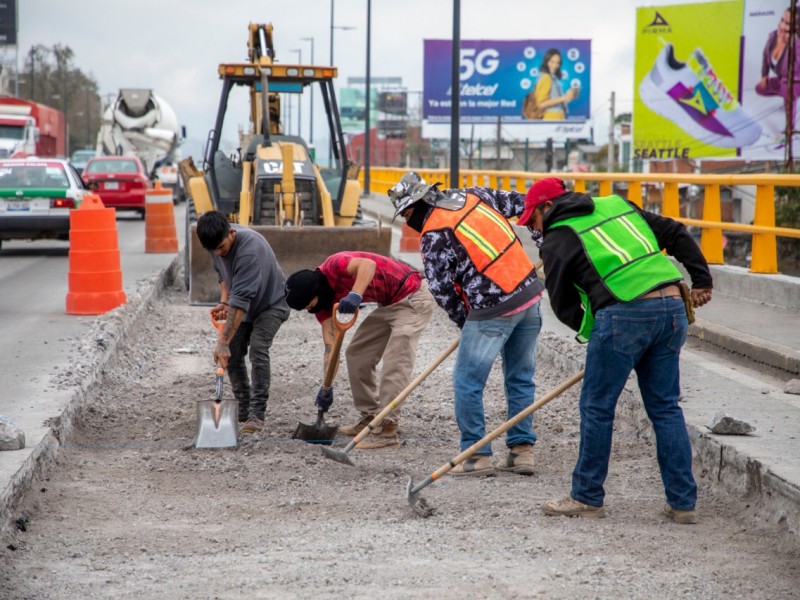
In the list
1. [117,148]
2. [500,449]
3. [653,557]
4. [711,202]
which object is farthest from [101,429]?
[117,148]

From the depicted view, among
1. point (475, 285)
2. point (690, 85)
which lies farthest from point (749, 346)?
point (690, 85)

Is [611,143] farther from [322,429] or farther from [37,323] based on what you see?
[322,429]

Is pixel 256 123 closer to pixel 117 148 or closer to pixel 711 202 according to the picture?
pixel 711 202

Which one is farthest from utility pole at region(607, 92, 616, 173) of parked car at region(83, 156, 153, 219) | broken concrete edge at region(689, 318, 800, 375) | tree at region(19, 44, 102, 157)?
tree at region(19, 44, 102, 157)

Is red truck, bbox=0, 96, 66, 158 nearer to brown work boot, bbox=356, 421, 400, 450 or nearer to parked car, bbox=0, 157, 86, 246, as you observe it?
parked car, bbox=0, 157, 86, 246

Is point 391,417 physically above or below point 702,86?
below

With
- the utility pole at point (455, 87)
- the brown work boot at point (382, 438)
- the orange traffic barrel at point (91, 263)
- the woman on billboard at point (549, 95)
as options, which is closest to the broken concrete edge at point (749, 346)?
the brown work boot at point (382, 438)

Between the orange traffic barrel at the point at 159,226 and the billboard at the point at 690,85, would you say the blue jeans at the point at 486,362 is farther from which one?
the billboard at the point at 690,85

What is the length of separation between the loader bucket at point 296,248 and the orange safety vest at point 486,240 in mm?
7225

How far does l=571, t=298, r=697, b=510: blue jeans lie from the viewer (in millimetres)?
5305

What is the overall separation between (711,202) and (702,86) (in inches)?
1128

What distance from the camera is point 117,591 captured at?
184 inches

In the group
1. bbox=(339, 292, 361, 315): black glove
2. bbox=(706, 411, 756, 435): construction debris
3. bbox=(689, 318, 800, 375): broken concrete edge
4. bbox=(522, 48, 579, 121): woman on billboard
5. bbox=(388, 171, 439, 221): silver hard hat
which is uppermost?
bbox=(522, 48, 579, 121): woman on billboard

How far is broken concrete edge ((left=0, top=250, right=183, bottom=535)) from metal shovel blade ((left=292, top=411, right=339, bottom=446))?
1453 millimetres
